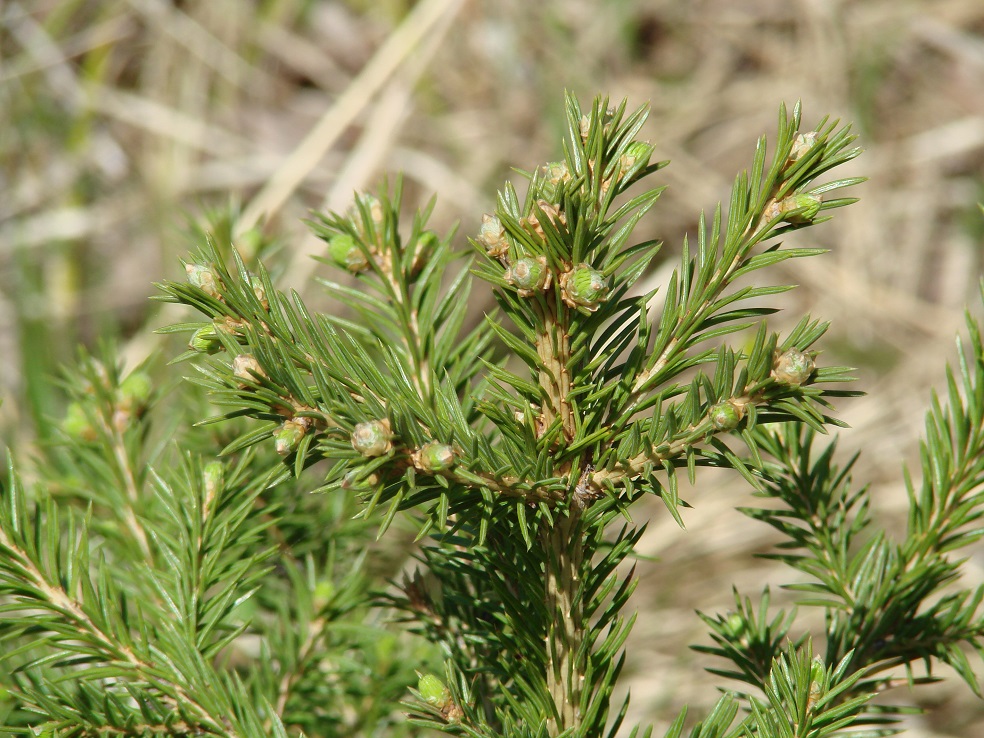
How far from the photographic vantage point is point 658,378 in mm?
→ 395

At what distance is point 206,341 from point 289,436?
0.07 m

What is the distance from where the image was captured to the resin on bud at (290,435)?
1.07 ft

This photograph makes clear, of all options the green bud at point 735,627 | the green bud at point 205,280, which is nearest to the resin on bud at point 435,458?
the green bud at point 205,280

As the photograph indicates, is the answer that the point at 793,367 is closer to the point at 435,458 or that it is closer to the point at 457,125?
the point at 435,458

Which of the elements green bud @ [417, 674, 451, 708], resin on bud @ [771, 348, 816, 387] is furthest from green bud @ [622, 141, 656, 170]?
green bud @ [417, 674, 451, 708]

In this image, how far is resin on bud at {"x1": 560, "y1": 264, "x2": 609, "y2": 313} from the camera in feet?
1.15

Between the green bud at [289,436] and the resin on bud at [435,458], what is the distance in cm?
4

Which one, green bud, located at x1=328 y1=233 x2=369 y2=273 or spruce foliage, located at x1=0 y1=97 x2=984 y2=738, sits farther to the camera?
green bud, located at x1=328 y1=233 x2=369 y2=273

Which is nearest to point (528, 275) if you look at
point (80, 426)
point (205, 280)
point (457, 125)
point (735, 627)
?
point (205, 280)

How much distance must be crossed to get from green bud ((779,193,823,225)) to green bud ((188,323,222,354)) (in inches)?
9.3

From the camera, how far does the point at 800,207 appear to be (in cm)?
36

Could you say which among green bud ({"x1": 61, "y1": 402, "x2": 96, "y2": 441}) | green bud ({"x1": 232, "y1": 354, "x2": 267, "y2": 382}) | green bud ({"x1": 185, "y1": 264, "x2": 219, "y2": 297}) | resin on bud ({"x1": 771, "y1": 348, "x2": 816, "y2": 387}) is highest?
green bud ({"x1": 61, "y1": 402, "x2": 96, "y2": 441})

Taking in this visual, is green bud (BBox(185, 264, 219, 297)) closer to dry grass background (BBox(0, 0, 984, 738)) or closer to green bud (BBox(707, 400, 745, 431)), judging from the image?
green bud (BBox(707, 400, 745, 431))

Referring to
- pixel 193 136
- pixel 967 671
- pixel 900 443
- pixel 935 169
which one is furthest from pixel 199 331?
pixel 935 169
